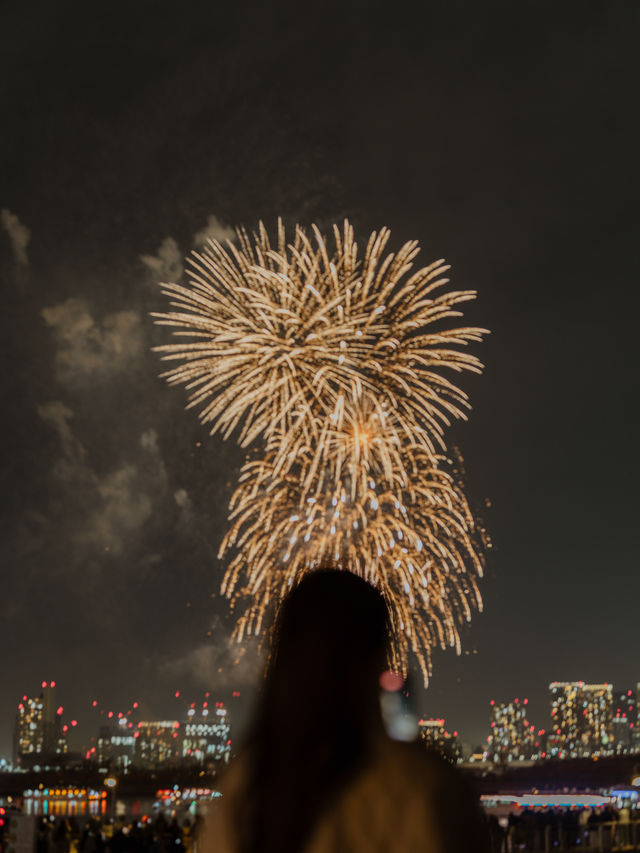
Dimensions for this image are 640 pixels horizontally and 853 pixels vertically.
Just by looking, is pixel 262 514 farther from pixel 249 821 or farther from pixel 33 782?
pixel 33 782

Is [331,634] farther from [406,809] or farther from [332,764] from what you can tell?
[406,809]

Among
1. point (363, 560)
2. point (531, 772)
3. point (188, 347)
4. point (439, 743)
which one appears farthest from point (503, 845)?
point (531, 772)

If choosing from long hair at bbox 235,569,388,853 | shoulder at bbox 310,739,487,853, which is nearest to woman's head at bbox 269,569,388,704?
long hair at bbox 235,569,388,853

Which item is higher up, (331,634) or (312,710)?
(331,634)

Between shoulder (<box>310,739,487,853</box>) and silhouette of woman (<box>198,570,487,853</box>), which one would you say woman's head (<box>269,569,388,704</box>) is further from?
shoulder (<box>310,739,487,853</box>)

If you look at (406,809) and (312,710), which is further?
(312,710)

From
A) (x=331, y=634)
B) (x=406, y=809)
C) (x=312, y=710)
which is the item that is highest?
(x=331, y=634)

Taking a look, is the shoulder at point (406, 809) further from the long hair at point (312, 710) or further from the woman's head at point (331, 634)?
the woman's head at point (331, 634)

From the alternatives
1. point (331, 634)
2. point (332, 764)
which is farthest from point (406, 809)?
point (331, 634)

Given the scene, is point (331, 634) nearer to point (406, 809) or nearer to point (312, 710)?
point (312, 710)
